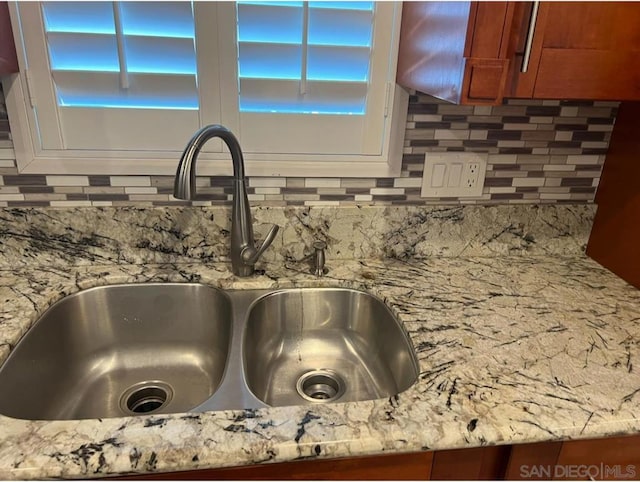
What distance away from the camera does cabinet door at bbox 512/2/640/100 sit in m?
0.80

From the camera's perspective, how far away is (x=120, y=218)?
1.16 m

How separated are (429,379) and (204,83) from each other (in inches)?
32.6

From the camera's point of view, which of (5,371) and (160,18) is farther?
(160,18)

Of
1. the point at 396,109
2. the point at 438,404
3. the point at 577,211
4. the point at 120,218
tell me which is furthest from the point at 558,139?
the point at 120,218

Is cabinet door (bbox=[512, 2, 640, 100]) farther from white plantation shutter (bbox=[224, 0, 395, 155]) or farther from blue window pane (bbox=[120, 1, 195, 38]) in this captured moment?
blue window pane (bbox=[120, 1, 195, 38])

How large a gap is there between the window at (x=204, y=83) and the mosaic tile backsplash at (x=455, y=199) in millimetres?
36

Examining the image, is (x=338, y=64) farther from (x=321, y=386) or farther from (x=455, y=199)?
(x=321, y=386)

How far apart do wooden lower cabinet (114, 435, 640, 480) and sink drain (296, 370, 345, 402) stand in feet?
1.05

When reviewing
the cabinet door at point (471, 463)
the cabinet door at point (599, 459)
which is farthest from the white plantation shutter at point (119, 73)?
the cabinet door at point (599, 459)

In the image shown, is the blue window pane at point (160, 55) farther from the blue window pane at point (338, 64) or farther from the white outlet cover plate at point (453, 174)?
the white outlet cover plate at point (453, 174)

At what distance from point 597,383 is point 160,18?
1.16 metres

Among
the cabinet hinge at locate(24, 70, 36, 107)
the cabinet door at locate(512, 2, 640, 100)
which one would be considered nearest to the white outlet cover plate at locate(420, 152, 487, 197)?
the cabinet door at locate(512, 2, 640, 100)

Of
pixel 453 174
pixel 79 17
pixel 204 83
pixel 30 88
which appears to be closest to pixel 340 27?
pixel 204 83

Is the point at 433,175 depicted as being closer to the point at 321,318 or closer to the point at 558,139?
the point at 558,139
